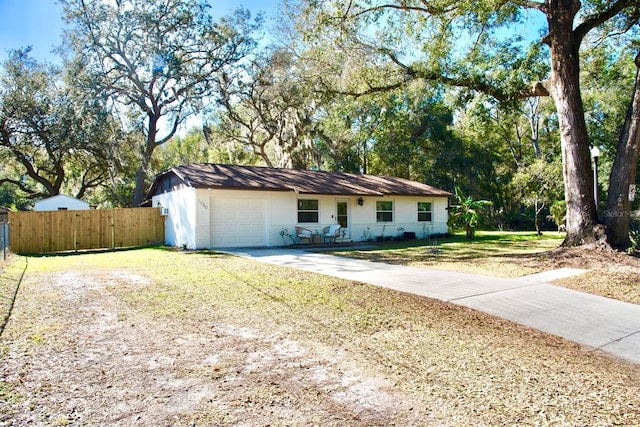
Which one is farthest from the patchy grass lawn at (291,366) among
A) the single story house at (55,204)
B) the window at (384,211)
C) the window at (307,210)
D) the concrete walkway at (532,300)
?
the single story house at (55,204)

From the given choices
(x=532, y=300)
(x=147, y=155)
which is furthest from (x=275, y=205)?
(x=147, y=155)

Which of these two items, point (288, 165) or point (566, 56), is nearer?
point (566, 56)

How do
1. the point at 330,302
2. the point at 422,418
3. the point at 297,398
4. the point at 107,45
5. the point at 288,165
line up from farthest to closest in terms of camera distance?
the point at 288,165 → the point at 107,45 → the point at 330,302 → the point at 297,398 → the point at 422,418

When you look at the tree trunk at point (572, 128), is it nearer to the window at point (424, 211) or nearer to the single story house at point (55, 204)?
the window at point (424, 211)

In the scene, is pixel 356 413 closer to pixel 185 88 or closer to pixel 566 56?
pixel 566 56

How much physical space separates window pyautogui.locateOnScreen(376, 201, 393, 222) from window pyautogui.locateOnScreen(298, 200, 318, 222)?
11.7 feet

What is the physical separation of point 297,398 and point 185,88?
23229 millimetres

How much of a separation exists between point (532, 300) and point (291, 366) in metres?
4.90

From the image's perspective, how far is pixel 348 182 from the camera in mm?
20141

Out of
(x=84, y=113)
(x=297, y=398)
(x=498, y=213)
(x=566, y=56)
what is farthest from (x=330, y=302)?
(x=498, y=213)

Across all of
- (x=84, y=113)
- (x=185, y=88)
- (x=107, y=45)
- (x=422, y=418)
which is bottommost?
(x=422, y=418)

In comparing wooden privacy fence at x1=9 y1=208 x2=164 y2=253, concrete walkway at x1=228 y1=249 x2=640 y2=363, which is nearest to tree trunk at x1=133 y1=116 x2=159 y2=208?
wooden privacy fence at x1=9 y1=208 x2=164 y2=253

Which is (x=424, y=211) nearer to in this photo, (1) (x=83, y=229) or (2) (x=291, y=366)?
(1) (x=83, y=229)

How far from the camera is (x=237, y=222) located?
16.2 meters
